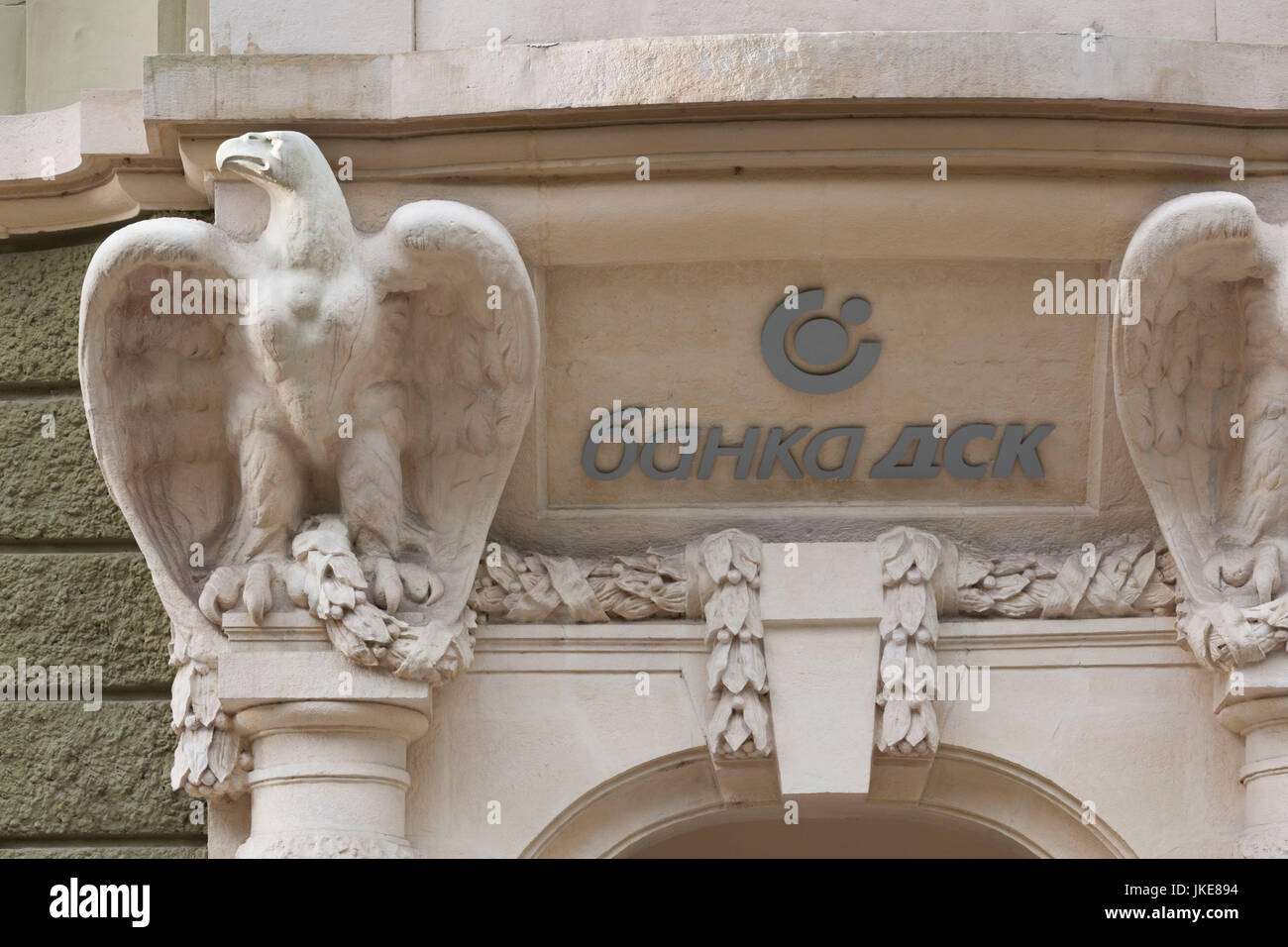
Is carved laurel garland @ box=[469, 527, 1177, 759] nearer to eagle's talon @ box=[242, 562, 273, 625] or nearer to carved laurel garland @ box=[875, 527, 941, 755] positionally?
carved laurel garland @ box=[875, 527, 941, 755]

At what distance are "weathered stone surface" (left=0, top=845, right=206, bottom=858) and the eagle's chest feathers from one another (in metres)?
1.27

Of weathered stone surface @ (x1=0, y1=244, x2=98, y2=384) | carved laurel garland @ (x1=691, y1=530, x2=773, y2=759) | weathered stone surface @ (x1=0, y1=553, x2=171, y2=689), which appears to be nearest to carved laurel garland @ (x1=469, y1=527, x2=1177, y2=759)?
carved laurel garland @ (x1=691, y1=530, x2=773, y2=759)

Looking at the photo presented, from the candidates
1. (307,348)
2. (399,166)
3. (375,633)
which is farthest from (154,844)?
(399,166)

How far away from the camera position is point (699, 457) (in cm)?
661

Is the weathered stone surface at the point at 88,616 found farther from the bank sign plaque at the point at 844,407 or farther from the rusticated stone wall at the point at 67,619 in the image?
the bank sign plaque at the point at 844,407

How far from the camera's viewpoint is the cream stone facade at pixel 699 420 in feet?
20.2

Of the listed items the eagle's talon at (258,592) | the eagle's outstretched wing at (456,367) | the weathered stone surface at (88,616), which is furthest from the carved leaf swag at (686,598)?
the weathered stone surface at (88,616)

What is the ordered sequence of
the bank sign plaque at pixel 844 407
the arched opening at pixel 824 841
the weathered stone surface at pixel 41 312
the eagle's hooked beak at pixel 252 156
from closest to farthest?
the eagle's hooked beak at pixel 252 156
the bank sign plaque at pixel 844 407
the weathered stone surface at pixel 41 312
the arched opening at pixel 824 841

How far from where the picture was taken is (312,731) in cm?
620

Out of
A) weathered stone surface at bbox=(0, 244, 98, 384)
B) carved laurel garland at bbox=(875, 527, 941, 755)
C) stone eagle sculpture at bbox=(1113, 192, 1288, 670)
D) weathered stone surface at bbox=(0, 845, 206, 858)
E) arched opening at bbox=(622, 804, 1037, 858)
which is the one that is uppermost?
weathered stone surface at bbox=(0, 244, 98, 384)

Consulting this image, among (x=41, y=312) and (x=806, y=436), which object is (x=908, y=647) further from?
(x=41, y=312)

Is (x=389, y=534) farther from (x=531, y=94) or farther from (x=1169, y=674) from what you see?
(x=1169, y=674)

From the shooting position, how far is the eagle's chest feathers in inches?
241

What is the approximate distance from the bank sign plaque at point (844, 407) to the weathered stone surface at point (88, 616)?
48.4 inches
